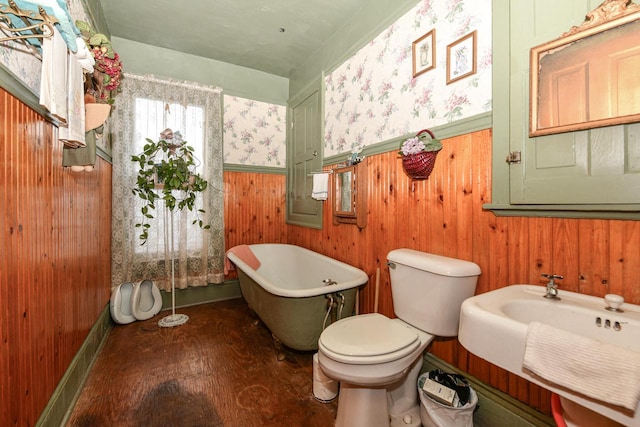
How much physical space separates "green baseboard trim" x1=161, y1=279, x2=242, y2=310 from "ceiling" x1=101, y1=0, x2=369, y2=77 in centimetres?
257

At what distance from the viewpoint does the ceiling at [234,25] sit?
227 cm

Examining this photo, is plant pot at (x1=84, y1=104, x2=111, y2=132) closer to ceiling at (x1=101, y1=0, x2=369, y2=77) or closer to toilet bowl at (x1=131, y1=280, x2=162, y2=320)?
ceiling at (x1=101, y1=0, x2=369, y2=77)

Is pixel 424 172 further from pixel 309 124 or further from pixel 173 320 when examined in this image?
pixel 173 320

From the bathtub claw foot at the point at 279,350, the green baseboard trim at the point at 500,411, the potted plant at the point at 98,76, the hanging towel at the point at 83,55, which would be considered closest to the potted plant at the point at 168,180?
the potted plant at the point at 98,76

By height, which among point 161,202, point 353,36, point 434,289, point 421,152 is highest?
point 353,36

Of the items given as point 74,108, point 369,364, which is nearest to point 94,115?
point 74,108

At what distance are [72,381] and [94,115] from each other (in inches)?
58.6

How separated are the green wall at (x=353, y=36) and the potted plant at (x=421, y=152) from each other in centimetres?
91

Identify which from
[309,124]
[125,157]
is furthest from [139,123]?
[309,124]

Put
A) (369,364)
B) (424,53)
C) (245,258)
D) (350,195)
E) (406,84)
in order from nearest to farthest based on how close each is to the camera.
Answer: (369,364) < (424,53) < (406,84) < (350,195) < (245,258)

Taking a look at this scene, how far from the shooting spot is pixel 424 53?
67.2 inches

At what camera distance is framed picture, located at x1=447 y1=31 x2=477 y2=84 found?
1.44m

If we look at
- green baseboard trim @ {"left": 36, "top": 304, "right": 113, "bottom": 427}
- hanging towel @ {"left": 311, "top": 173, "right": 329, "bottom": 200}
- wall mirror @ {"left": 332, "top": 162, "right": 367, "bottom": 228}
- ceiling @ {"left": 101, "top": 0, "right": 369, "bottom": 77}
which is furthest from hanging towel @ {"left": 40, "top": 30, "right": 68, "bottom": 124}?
hanging towel @ {"left": 311, "top": 173, "right": 329, "bottom": 200}

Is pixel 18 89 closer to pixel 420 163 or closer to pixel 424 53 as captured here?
pixel 420 163
